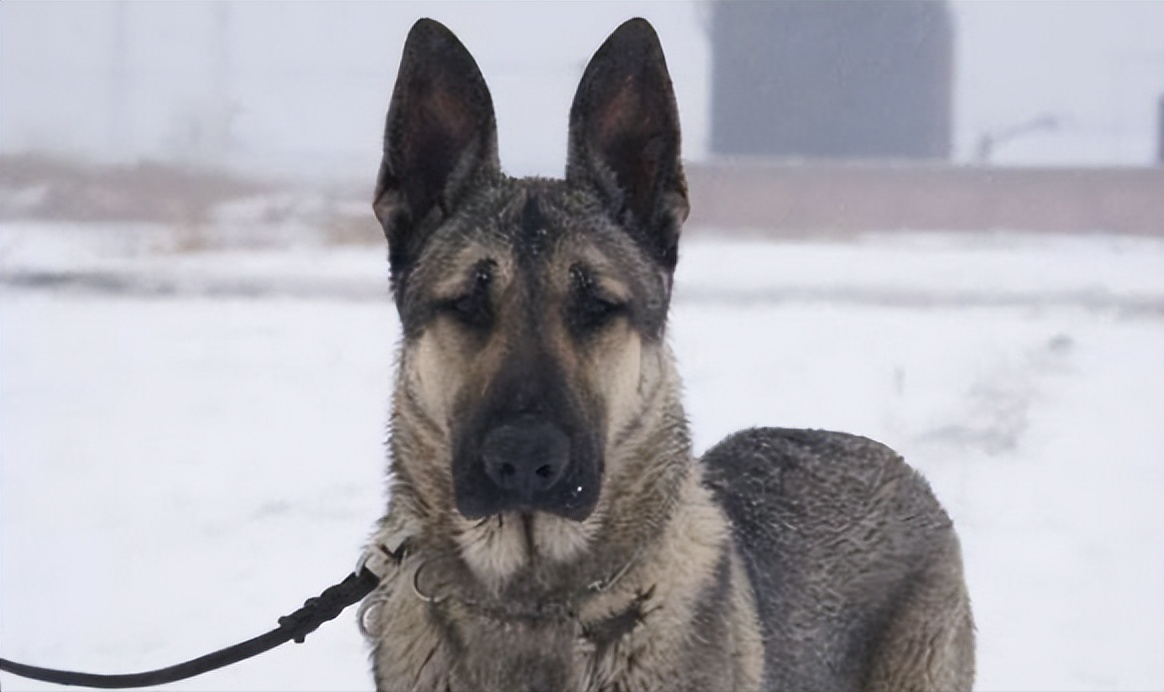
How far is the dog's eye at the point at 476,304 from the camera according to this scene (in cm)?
271

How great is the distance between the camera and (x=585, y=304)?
272 centimetres

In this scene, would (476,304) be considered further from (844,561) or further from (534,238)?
(844,561)

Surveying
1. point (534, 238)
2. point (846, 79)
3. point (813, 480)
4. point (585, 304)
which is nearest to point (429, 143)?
point (534, 238)

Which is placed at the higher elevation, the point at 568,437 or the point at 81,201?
the point at 81,201

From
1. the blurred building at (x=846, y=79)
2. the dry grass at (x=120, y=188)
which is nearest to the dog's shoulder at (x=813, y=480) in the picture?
the blurred building at (x=846, y=79)

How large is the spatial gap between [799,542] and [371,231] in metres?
7.39

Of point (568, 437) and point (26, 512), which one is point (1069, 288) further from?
point (568, 437)

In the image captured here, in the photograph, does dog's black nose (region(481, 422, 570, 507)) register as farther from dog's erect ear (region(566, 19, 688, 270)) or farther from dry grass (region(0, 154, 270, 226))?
dry grass (region(0, 154, 270, 226))

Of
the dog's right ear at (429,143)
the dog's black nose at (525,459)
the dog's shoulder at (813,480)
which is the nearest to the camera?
the dog's black nose at (525,459)

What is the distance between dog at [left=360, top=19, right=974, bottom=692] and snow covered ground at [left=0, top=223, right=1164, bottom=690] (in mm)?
1172

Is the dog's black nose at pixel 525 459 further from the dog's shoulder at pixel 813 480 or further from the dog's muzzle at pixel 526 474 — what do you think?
the dog's shoulder at pixel 813 480

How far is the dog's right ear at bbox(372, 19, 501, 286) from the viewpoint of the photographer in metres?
2.82

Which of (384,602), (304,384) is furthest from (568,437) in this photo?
(304,384)

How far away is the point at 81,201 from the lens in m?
10.2
